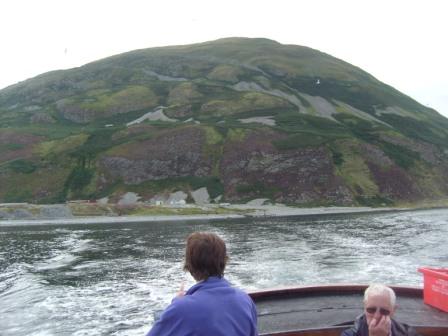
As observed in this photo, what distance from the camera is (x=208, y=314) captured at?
544 centimetres

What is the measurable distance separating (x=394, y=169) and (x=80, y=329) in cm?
12539

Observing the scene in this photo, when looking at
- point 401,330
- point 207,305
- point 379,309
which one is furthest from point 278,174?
point 207,305

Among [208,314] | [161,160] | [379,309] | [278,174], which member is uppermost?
[161,160]

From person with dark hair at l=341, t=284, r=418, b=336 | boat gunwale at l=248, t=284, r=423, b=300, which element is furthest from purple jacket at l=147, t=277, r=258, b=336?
boat gunwale at l=248, t=284, r=423, b=300

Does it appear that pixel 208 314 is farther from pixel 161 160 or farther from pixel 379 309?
pixel 161 160

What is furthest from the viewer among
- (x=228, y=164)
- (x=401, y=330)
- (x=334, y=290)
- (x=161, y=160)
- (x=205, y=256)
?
(x=161, y=160)

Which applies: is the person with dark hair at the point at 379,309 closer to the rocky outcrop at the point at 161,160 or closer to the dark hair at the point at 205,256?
the dark hair at the point at 205,256

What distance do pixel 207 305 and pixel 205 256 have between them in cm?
53

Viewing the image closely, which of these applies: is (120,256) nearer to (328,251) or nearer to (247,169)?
(328,251)

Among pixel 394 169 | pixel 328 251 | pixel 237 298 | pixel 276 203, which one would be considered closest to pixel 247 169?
pixel 276 203

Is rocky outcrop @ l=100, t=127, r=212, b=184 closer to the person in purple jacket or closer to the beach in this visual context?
the beach

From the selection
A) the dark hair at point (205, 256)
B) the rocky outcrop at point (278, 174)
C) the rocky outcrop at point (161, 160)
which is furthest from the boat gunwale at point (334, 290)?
the rocky outcrop at point (161, 160)

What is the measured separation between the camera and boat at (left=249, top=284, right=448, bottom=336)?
11.6 meters

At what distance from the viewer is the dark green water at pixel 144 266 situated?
23.9 meters
